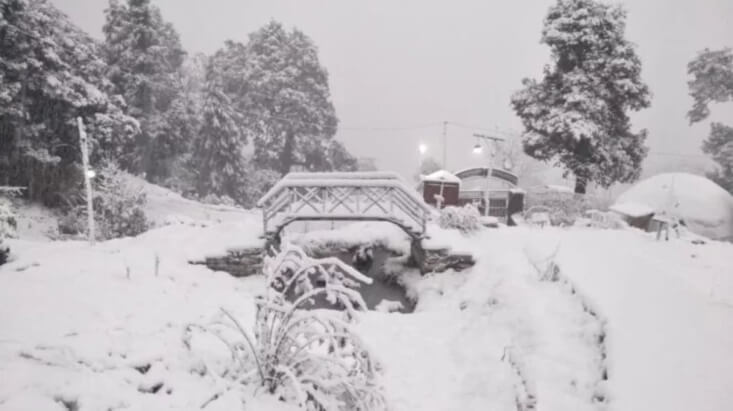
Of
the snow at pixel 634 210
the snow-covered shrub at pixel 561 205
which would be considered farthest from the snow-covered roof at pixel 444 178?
the snow at pixel 634 210

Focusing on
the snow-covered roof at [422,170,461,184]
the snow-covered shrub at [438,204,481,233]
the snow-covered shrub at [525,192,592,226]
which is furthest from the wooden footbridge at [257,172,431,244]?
the snow-covered roof at [422,170,461,184]

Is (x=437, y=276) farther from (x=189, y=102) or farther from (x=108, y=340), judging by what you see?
(x=189, y=102)

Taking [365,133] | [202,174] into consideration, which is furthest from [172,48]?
[365,133]

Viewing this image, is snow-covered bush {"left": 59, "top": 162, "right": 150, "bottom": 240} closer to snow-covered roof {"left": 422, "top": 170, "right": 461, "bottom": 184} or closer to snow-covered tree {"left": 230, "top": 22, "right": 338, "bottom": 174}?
snow-covered roof {"left": 422, "top": 170, "right": 461, "bottom": 184}

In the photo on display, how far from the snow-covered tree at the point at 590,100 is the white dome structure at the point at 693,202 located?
4.14 feet

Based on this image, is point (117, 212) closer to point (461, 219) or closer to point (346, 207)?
point (346, 207)

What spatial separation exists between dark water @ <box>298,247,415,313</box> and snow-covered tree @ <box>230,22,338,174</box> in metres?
14.9

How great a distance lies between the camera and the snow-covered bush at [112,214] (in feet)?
36.9

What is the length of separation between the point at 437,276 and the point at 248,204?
17.2 m

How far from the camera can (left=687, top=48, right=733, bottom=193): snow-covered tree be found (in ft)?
49.3

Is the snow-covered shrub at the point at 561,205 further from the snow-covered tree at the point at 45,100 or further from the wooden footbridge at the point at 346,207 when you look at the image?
the snow-covered tree at the point at 45,100

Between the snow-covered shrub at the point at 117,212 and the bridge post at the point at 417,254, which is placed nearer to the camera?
the bridge post at the point at 417,254

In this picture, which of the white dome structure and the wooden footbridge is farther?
the white dome structure

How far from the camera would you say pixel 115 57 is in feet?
65.9
